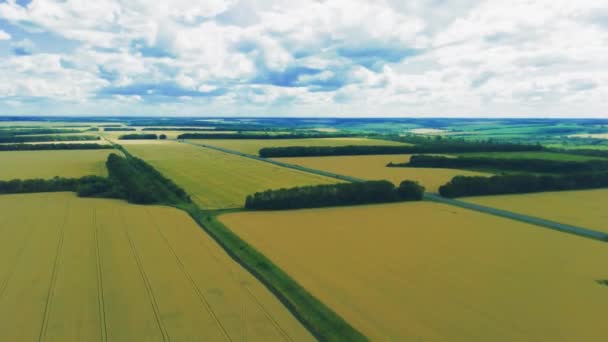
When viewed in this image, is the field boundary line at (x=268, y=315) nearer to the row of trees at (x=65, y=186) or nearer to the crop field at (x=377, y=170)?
the row of trees at (x=65, y=186)

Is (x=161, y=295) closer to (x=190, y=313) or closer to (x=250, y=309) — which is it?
(x=190, y=313)

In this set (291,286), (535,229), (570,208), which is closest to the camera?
(291,286)

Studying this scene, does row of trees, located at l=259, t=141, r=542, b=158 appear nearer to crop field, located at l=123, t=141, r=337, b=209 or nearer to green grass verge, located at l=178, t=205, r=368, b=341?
crop field, located at l=123, t=141, r=337, b=209

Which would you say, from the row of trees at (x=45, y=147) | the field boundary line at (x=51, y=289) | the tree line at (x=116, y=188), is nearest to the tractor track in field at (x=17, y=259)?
the field boundary line at (x=51, y=289)

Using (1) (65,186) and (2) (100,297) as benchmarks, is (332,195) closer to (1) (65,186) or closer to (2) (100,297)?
(2) (100,297)

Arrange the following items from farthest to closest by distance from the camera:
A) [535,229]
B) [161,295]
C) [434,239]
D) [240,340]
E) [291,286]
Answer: [535,229], [434,239], [291,286], [161,295], [240,340]

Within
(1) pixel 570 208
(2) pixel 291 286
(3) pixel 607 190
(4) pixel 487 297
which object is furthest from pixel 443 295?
(3) pixel 607 190
